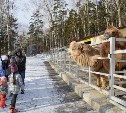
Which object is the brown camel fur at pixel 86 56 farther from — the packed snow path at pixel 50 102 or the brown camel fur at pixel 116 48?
the packed snow path at pixel 50 102

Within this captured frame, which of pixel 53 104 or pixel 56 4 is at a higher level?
pixel 56 4

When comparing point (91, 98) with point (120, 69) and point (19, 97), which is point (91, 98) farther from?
point (19, 97)

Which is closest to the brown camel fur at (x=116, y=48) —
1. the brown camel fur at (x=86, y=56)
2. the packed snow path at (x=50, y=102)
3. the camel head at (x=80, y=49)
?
the brown camel fur at (x=86, y=56)

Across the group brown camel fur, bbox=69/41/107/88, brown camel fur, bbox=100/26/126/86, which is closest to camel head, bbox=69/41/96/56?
brown camel fur, bbox=69/41/107/88

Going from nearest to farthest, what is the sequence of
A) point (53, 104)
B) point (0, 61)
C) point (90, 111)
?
point (90, 111)
point (53, 104)
point (0, 61)

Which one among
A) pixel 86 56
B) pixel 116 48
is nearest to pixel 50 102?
pixel 86 56

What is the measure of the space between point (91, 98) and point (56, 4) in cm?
4835

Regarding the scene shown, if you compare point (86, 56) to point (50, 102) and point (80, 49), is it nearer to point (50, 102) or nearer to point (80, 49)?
point (80, 49)

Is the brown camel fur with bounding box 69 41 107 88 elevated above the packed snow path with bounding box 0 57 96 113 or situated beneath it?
elevated above

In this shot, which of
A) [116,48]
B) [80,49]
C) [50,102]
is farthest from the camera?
[50,102]

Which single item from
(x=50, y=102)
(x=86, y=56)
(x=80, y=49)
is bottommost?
(x=50, y=102)

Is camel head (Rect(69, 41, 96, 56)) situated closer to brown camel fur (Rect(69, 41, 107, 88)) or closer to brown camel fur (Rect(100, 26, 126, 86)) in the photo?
brown camel fur (Rect(69, 41, 107, 88))

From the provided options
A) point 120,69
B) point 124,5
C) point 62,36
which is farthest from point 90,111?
point 62,36

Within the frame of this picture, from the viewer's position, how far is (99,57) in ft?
26.7
